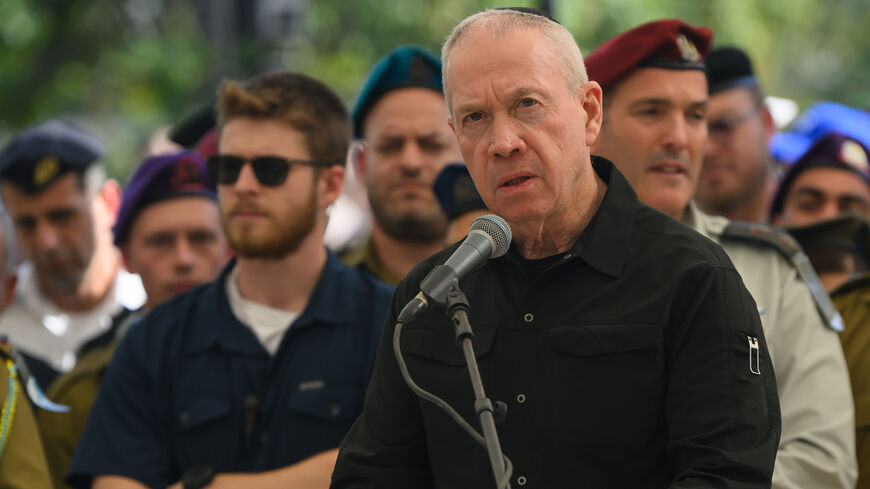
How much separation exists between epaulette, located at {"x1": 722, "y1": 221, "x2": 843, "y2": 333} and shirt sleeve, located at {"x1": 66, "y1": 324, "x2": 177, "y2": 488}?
7.28ft

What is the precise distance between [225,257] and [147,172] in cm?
58

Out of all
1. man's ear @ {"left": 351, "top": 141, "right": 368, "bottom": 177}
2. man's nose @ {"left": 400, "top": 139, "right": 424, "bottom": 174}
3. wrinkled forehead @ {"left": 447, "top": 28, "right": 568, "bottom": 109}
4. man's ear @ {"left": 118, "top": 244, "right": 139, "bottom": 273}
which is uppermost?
wrinkled forehead @ {"left": 447, "top": 28, "right": 568, "bottom": 109}

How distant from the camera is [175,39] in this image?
18156 mm

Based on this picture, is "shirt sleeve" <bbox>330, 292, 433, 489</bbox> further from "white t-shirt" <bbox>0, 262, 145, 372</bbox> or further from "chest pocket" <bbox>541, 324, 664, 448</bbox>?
"white t-shirt" <bbox>0, 262, 145, 372</bbox>

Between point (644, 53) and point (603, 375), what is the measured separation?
1.89 metres

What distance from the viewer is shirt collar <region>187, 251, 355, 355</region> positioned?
15.5ft

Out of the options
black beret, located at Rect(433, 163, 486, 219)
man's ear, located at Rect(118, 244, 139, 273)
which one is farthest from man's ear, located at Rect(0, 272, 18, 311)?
black beret, located at Rect(433, 163, 486, 219)

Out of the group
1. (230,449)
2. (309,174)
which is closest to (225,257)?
(309,174)

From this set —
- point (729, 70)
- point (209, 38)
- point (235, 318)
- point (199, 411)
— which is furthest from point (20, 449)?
point (209, 38)

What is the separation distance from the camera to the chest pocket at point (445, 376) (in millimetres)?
3125

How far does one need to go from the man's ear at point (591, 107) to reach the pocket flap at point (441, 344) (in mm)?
→ 596

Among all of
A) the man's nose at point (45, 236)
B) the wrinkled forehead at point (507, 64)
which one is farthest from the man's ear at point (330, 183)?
the man's nose at point (45, 236)

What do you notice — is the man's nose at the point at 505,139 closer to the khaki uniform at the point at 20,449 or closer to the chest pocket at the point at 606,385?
the chest pocket at the point at 606,385

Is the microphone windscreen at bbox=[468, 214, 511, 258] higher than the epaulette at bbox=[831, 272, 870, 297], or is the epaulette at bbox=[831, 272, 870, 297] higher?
the microphone windscreen at bbox=[468, 214, 511, 258]
